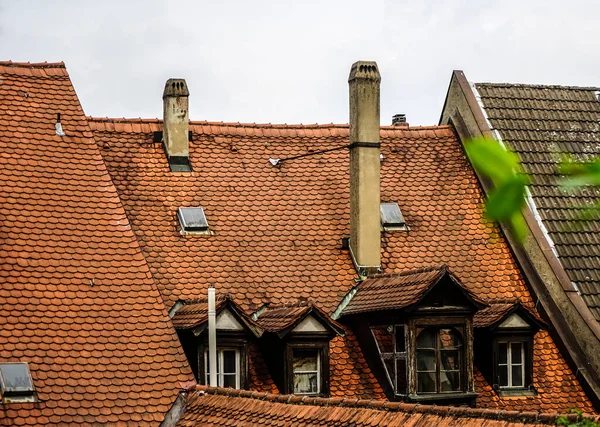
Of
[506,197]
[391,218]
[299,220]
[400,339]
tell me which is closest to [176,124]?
[299,220]

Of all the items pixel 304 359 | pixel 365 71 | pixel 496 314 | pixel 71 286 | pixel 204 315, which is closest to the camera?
pixel 71 286

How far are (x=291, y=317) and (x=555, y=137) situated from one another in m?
7.78

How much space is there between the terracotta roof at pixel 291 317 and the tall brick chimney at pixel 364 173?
2125 millimetres

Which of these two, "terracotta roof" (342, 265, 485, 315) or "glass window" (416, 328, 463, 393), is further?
"glass window" (416, 328, 463, 393)

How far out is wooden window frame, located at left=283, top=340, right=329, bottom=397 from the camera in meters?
18.7

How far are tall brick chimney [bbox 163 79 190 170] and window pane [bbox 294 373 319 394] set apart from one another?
16.4 ft

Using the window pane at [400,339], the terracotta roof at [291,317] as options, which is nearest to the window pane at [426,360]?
the window pane at [400,339]

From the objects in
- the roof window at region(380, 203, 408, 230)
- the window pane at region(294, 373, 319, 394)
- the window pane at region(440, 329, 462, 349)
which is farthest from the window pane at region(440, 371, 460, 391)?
the roof window at region(380, 203, 408, 230)

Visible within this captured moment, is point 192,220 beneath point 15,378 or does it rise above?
above

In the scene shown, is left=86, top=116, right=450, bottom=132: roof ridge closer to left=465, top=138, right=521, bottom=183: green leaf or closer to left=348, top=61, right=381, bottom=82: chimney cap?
left=348, top=61, right=381, bottom=82: chimney cap

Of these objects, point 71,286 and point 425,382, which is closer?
point 71,286

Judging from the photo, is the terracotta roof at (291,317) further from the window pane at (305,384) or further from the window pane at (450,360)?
the window pane at (450,360)

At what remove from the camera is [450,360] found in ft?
62.7

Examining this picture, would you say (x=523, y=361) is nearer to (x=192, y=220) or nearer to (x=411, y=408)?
(x=192, y=220)
